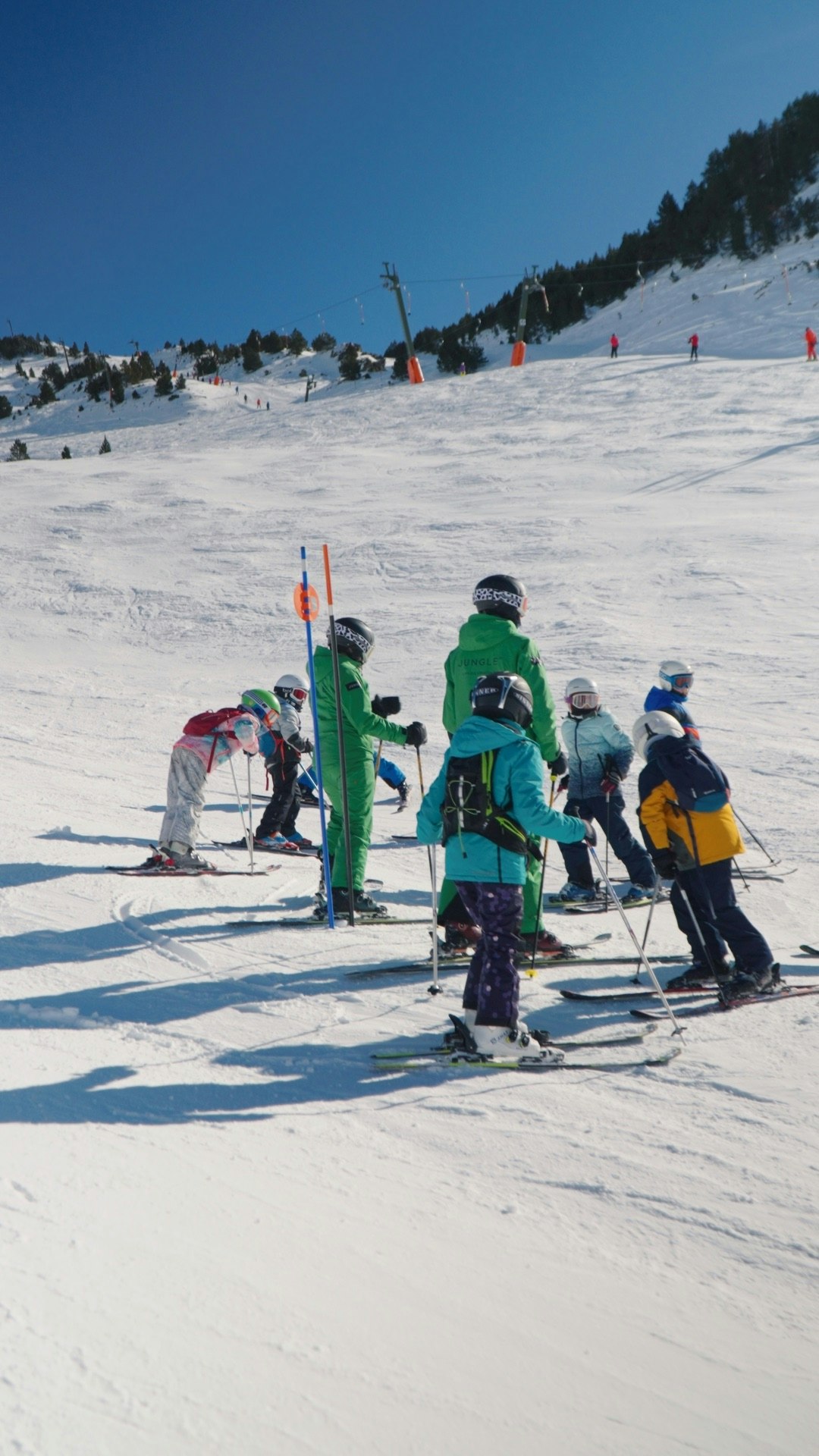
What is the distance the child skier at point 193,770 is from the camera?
7.31 meters

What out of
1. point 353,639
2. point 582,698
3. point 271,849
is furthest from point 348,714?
point 271,849

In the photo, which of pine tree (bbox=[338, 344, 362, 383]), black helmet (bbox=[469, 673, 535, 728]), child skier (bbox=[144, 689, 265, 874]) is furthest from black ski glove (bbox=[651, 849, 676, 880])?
pine tree (bbox=[338, 344, 362, 383])

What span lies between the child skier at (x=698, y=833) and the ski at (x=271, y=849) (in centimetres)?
427

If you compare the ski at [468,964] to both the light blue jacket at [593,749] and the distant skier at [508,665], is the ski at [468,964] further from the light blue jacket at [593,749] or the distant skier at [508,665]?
the light blue jacket at [593,749]

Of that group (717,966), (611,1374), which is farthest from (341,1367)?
(717,966)

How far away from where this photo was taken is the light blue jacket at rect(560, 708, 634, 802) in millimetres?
7195

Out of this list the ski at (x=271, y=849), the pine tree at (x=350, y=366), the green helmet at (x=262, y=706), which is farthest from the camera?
the pine tree at (x=350, y=366)

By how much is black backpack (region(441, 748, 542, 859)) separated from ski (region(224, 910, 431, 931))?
2.15 m

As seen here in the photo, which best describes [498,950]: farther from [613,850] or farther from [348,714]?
[613,850]

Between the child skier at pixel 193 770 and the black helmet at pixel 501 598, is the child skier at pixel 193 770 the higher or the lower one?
the lower one

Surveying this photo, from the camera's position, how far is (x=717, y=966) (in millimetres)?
Result: 5059

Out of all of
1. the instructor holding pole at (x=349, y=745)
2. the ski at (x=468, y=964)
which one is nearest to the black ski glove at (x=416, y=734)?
the instructor holding pole at (x=349, y=745)

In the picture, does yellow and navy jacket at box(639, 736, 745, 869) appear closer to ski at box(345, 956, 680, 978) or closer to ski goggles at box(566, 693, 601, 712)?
ski at box(345, 956, 680, 978)

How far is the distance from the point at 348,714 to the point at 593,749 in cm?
212
